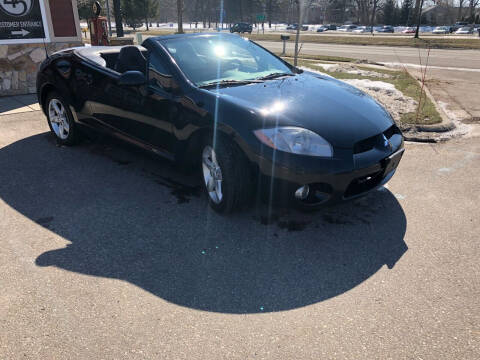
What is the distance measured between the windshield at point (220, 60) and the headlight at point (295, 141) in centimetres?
102

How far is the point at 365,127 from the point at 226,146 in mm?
1192

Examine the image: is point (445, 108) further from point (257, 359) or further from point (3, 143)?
point (3, 143)

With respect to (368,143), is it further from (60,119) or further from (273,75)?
(60,119)

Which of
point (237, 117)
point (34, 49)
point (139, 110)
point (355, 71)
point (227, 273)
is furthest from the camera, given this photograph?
point (355, 71)

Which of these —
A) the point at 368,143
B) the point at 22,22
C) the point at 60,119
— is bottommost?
the point at 60,119

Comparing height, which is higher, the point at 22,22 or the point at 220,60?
the point at 22,22

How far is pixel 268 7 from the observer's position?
9775cm

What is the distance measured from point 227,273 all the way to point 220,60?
7.59ft

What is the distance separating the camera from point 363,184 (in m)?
3.26


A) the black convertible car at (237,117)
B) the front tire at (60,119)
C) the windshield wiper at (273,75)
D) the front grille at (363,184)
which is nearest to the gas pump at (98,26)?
the front tire at (60,119)

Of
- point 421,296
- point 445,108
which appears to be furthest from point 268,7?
point 421,296

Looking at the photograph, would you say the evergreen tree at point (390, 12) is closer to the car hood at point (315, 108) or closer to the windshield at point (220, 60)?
the windshield at point (220, 60)

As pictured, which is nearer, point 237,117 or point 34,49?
point 237,117

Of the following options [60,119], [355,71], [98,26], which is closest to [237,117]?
[60,119]
